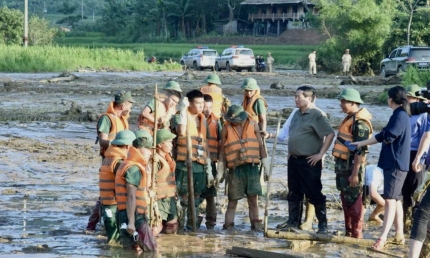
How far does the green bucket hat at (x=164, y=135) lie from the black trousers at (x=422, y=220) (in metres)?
2.78

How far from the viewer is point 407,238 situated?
9.99 metres

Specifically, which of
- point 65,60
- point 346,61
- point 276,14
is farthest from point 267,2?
point 65,60

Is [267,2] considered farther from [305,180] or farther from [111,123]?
[111,123]

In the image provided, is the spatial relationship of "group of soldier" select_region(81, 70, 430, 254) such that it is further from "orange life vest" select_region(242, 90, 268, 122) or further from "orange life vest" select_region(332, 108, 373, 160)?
"orange life vest" select_region(242, 90, 268, 122)

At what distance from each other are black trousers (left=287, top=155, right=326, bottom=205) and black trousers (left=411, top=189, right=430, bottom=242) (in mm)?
2215

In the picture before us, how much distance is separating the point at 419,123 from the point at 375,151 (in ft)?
23.4

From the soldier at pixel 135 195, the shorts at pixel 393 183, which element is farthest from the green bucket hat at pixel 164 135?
the shorts at pixel 393 183

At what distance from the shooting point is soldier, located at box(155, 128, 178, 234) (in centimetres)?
945

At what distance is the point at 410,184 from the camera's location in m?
9.98

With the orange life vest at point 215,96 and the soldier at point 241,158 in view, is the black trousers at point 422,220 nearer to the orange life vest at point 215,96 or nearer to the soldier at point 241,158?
the soldier at point 241,158

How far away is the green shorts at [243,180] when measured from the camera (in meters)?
10.3

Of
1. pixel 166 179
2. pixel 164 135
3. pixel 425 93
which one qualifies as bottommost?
pixel 166 179

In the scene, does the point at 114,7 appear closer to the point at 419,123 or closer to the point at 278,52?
the point at 278,52

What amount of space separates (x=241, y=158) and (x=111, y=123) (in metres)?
1.53
